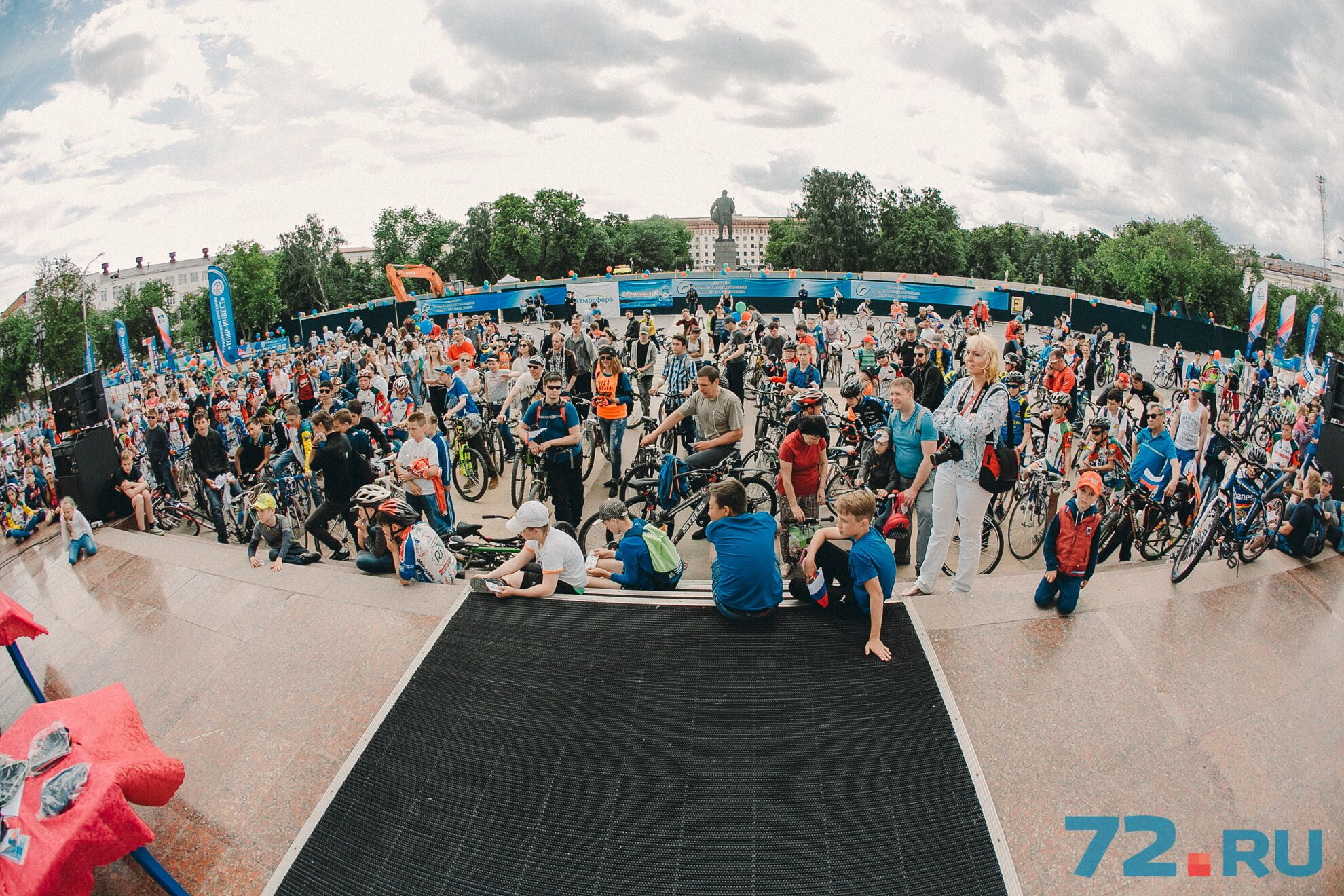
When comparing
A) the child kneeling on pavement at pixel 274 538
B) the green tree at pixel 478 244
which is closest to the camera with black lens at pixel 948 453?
the child kneeling on pavement at pixel 274 538

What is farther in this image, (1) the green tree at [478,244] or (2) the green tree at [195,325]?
(1) the green tree at [478,244]

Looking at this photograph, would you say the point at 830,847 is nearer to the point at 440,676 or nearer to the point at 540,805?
the point at 540,805

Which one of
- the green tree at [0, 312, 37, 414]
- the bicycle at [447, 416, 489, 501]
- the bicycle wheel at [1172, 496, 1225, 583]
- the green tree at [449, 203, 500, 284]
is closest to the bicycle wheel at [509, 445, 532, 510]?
the bicycle at [447, 416, 489, 501]

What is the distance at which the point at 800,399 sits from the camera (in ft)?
20.7

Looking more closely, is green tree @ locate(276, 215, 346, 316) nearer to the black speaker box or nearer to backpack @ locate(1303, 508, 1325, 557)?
the black speaker box

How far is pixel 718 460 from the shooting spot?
6926 millimetres

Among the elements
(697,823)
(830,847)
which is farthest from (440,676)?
(830,847)

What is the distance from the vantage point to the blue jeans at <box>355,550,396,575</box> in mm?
6008

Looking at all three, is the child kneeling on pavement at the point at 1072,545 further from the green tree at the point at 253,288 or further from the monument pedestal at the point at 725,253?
the green tree at the point at 253,288

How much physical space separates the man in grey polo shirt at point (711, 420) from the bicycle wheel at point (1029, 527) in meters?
3.22

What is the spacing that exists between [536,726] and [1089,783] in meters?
2.82

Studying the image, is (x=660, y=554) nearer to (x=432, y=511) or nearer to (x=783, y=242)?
(x=432, y=511)

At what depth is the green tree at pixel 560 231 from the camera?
Result: 7194cm

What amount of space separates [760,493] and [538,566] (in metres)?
2.98
